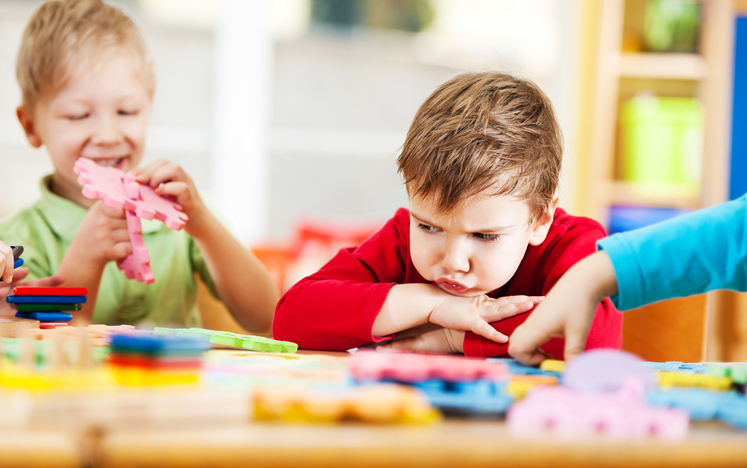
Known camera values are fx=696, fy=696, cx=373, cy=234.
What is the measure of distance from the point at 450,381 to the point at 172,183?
65 cm

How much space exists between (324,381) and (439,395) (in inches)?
3.7

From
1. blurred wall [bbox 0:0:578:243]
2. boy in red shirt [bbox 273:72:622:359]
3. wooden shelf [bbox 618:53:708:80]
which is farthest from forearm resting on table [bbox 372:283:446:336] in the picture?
wooden shelf [bbox 618:53:708:80]

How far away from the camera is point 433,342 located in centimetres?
80

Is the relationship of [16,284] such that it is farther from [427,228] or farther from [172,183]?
[427,228]

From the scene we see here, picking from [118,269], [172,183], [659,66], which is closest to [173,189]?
[172,183]

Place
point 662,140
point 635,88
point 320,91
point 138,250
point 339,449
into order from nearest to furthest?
point 339,449
point 138,250
point 662,140
point 635,88
point 320,91

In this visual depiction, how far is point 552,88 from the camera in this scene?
10.3 ft

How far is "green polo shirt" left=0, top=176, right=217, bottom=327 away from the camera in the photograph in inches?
45.9

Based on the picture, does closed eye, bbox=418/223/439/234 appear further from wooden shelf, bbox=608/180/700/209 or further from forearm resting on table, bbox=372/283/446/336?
wooden shelf, bbox=608/180/700/209

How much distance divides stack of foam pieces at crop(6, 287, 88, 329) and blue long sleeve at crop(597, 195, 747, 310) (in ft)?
2.02

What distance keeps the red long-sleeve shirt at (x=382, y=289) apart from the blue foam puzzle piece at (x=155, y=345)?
371mm

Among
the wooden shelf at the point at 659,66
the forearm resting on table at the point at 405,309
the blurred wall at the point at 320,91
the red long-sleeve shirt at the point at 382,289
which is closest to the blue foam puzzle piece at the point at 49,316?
the red long-sleeve shirt at the point at 382,289

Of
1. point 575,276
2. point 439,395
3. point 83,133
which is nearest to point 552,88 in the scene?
point 83,133

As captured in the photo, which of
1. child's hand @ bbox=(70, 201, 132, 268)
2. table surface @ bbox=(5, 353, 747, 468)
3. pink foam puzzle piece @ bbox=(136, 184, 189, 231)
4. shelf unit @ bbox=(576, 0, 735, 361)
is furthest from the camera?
shelf unit @ bbox=(576, 0, 735, 361)
